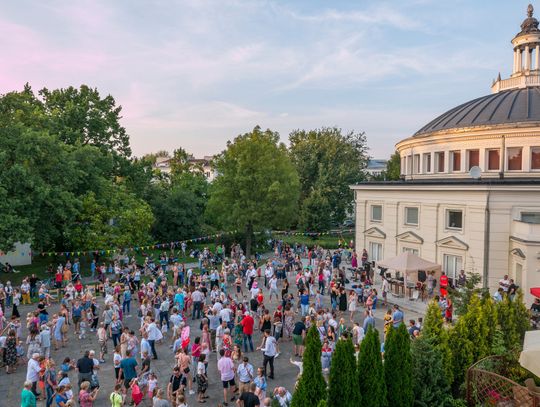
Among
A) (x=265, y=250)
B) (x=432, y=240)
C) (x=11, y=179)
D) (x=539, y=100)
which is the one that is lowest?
(x=265, y=250)

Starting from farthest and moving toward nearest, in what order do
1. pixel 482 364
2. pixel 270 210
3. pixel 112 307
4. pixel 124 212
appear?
1. pixel 270 210
2. pixel 124 212
3. pixel 112 307
4. pixel 482 364

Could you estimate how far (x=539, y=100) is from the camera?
108 feet

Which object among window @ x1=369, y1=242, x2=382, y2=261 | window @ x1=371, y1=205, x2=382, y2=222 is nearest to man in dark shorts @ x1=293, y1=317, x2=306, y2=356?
window @ x1=369, y1=242, x2=382, y2=261

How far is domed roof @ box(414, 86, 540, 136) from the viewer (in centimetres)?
3130

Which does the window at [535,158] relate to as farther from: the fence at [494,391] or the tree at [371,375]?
the tree at [371,375]

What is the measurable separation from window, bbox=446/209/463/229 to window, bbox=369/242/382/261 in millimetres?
6862

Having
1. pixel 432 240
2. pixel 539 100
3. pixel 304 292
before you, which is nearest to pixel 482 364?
pixel 304 292

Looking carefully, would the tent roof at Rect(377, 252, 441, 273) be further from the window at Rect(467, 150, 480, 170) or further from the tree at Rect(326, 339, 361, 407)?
the tree at Rect(326, 339, 361, 407)

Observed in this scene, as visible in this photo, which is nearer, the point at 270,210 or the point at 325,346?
the point at 325,346

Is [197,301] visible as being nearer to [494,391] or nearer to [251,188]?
[494,391]

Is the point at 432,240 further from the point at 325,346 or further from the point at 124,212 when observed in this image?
the point at 124,212

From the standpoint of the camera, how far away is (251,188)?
41.9 m

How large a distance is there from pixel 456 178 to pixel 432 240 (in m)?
6.56

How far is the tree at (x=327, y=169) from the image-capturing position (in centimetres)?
5534
